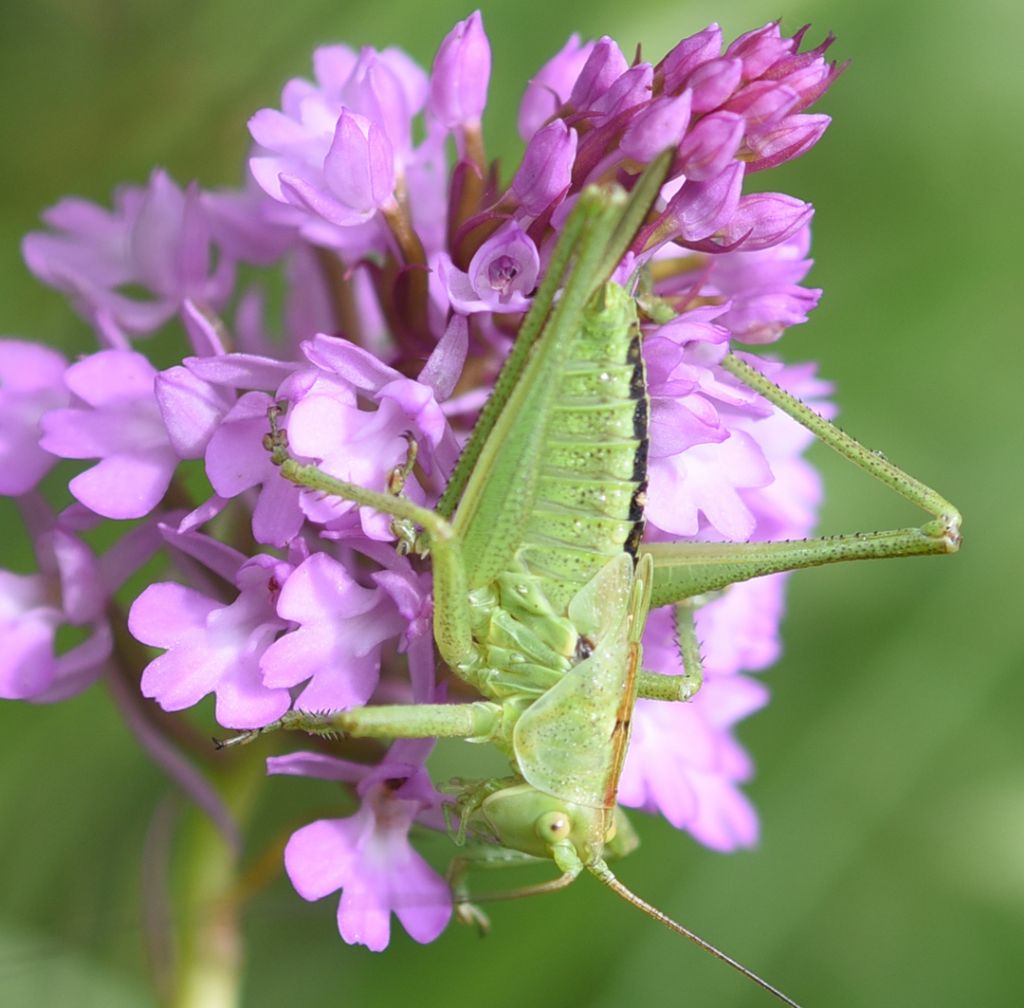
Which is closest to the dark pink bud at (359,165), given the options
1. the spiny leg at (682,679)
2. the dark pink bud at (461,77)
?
the dark pink bud at (461,77)

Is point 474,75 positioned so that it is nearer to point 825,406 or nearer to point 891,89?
point 825,406

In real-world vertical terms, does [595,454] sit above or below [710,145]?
below

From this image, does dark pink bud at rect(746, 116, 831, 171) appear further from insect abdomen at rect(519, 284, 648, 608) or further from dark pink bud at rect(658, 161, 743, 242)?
insect abdomen at rect(519, 284, 648, 608)

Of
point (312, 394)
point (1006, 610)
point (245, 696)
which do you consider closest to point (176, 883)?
point (245, 696)

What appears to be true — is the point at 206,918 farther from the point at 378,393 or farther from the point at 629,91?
the point at 629,91

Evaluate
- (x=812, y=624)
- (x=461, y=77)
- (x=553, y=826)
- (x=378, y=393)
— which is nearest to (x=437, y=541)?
(x=378, y=393)

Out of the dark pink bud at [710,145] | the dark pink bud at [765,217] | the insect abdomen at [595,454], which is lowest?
the insect abdomen at [595,454]

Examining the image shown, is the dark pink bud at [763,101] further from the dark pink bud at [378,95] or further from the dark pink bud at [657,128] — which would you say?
the dark pink bud at [378,95]
